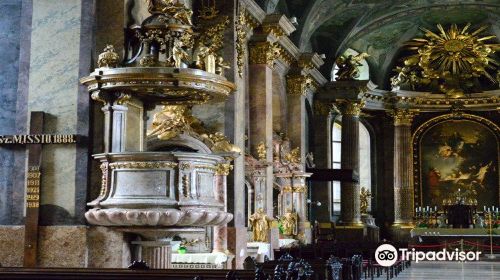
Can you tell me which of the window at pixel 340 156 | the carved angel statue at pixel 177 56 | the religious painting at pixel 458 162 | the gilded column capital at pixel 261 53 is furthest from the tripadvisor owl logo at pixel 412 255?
the carved angel statue at pixel 177 56

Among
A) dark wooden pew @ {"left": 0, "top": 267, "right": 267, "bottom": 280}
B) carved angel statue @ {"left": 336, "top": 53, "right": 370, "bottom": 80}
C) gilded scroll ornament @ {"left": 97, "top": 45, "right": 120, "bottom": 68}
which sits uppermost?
carved angel statue @ {"left": 336, "top": 53, "right": 370, "bottom": 80}

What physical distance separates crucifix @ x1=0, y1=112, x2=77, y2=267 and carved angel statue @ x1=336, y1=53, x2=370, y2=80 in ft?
60.7

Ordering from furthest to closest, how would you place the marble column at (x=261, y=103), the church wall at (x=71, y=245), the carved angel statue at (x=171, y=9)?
the marble column at (x=261, y=103)
the carved angel statue at (x=171, y=9)
the church wall at (x=71, y=245)

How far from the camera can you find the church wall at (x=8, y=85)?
1238cm

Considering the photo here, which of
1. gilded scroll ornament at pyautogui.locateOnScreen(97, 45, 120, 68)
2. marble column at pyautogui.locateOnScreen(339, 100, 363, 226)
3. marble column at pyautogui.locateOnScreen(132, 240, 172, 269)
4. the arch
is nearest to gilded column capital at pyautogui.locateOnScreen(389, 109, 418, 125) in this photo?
the arch

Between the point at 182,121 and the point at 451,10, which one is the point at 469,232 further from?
the point at 182,121

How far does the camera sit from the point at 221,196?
15781 mm

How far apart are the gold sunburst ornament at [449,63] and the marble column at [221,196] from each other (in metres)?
16.8

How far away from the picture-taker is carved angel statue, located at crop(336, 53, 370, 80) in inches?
1158

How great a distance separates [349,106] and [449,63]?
505cm

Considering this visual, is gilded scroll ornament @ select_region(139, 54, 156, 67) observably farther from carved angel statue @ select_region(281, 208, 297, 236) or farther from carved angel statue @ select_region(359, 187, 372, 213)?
carved angel statue @ select_region(359, 187, 372, 213)

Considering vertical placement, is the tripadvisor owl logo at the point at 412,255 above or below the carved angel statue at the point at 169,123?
below

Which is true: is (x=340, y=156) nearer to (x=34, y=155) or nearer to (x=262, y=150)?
(x=262, y=150)

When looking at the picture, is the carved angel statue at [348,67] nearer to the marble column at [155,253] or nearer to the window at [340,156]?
the window at [340,156]
